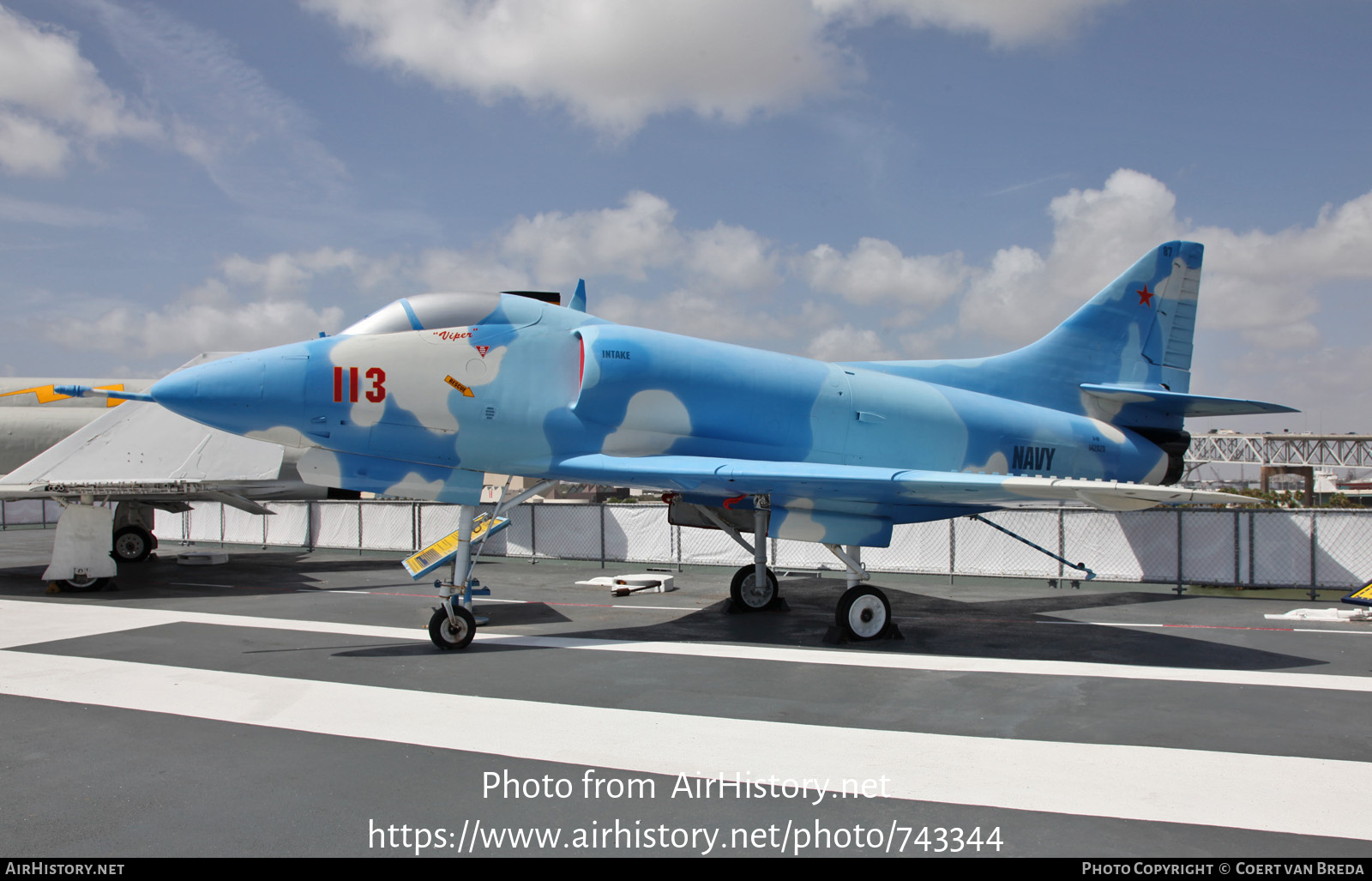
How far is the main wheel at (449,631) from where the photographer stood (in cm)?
823

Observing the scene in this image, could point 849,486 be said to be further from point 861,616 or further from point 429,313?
point 429,313

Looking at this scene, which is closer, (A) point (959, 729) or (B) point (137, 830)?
(B) point (137, 830)

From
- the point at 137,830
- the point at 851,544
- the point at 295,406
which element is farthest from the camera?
the point at 851,544

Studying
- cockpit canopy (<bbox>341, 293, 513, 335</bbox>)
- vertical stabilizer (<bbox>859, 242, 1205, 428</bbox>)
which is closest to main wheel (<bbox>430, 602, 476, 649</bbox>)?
cockpit canopy (<bbox>341, 293, 513, 335</bbox>)

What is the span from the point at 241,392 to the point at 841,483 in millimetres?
6077

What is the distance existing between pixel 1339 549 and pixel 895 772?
489 inches

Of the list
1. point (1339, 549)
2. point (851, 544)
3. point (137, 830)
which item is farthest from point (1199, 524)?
point (137, 830)

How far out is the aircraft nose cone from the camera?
772 centimetres

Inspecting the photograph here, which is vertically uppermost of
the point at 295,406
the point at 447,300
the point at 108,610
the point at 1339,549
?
the point at 447,300

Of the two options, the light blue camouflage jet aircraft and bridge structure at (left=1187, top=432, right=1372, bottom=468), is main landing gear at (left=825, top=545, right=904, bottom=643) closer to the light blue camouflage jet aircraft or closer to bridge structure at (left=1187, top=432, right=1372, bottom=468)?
the light blue camouflage jet aircraft

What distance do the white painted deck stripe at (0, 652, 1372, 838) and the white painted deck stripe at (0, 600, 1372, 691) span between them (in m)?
2.29
